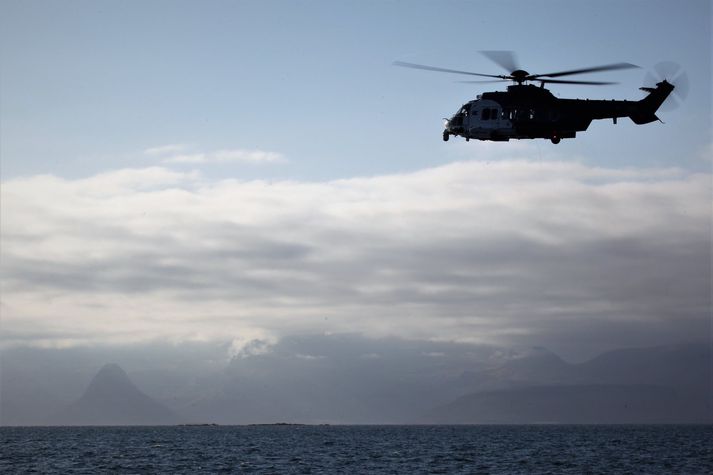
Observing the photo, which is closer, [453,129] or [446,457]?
[453,129]

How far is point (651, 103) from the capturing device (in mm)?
65375

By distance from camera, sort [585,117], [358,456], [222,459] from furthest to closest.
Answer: [358,456], [222,459], [585,117]

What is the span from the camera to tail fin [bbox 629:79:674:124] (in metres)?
64.6

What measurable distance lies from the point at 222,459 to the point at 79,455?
28.9 m

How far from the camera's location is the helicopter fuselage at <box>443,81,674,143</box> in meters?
62.6

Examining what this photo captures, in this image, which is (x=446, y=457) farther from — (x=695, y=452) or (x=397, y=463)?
(x=695, y=452)

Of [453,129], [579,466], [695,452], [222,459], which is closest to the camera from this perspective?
[453,129]

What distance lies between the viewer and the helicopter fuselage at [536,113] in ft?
205

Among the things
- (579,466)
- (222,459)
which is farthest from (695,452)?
(222,459)

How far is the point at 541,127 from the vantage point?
6294 centimetres

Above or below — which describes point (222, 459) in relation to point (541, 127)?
below

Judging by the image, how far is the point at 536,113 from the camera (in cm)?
6291

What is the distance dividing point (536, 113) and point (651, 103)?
32.5ft

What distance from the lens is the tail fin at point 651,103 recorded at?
212 feet
